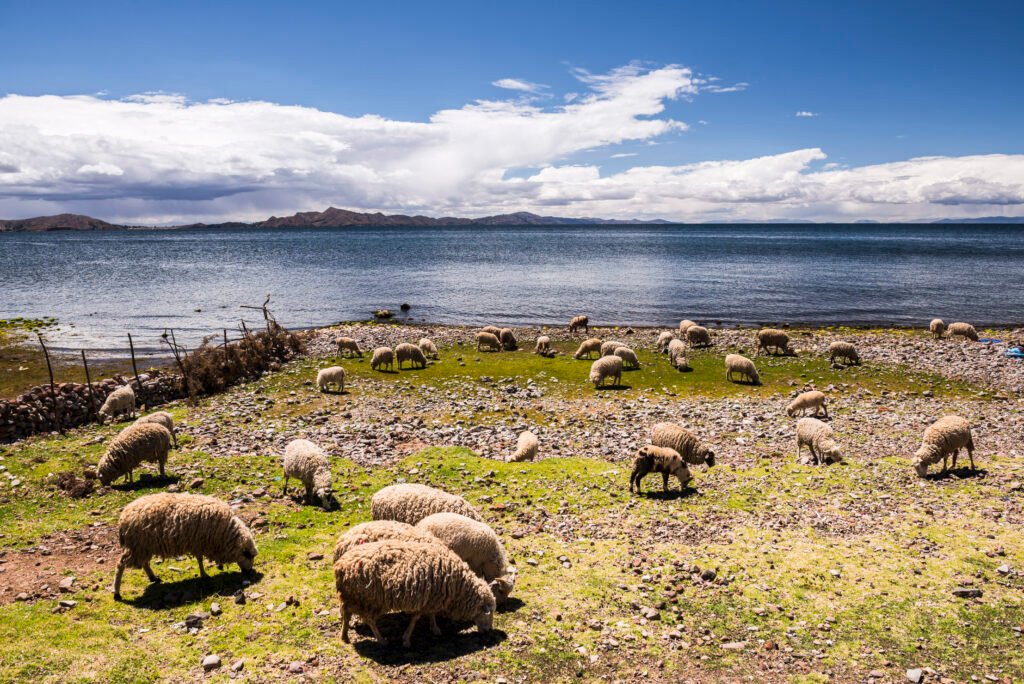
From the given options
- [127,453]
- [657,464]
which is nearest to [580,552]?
[657,464]

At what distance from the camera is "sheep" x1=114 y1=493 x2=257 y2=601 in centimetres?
1070

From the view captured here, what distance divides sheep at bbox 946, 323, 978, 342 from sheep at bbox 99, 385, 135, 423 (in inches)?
1998

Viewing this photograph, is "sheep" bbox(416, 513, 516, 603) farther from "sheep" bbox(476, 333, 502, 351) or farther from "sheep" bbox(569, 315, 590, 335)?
"sheep" bbox(569, 315, 590, 335)

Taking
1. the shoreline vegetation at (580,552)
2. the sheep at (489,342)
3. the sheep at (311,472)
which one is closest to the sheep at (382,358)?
the shoreline vegetation at (580,552)

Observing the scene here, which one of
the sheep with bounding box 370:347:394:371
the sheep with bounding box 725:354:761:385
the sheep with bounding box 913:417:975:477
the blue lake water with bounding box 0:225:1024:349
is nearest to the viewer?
the sheep with bounding box 913:417:975:477

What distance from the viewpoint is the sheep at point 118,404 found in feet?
76.2

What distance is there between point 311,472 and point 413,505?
4.45 metres

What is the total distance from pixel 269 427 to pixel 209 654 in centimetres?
1420

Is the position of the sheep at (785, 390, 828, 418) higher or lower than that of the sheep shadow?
higher

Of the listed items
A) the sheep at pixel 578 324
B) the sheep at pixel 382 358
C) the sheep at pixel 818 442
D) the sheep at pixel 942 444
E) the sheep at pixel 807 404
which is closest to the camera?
the sheep at pixel 942 444

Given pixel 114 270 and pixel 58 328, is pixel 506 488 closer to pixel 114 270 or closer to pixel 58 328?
pixel 58 328

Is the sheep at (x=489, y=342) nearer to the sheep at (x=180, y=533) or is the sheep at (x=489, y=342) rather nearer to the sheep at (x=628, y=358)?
the sheep at (x=628, y=358)

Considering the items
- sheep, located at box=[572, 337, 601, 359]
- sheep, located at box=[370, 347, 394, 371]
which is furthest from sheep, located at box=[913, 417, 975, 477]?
sheep, located at box=[370, 347, 394, 371]

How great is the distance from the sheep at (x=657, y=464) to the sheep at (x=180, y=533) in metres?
9.63
